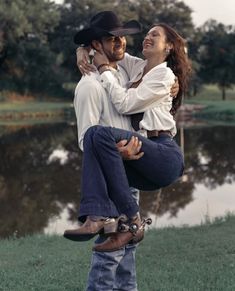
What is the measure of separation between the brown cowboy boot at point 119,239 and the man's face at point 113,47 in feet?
2.85

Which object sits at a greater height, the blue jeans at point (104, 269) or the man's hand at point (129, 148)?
the man's hand at point (129, 148)

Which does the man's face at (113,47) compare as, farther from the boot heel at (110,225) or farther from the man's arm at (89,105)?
the boot heel at (110,225)

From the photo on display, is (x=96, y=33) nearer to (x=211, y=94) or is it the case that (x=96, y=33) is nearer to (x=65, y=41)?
(x=65, y=41)

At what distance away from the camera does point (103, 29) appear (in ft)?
10.2

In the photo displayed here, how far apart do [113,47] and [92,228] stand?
989mm

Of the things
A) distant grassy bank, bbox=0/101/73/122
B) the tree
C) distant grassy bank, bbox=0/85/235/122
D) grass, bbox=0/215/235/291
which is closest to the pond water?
grass, bbox=0/215/235/291

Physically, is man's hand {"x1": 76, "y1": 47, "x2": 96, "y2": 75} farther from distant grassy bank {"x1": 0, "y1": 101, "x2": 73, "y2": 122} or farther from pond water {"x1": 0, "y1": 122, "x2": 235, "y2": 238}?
distant grassy bank {"x1": 0, "y1": 101, "x2": 73, "y2": 122}

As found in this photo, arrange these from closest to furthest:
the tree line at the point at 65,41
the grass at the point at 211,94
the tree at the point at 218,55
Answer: the tree line at the point at 65,41, the tree at the point at 218,55, the grass at the point at 211,94

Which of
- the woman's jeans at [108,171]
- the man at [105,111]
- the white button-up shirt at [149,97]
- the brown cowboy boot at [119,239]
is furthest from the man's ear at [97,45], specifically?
the brown cowboy boot at [119,239]


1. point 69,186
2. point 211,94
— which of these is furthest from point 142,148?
point 211,94

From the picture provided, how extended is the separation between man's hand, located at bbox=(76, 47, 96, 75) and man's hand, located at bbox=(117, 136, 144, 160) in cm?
49

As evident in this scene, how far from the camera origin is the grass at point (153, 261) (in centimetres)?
460

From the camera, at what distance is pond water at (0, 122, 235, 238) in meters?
9.97

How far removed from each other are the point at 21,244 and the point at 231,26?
39672 millimetres
